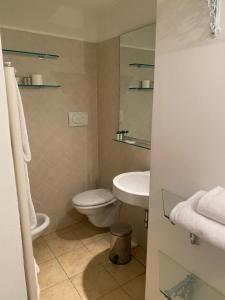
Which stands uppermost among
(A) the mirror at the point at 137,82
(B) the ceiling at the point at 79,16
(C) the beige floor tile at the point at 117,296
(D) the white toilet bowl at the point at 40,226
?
(B) the ceiling at the point at 79,16

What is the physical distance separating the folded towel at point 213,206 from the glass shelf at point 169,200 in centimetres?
23

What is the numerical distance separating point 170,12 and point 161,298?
1.52 meters

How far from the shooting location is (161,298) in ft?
4.33

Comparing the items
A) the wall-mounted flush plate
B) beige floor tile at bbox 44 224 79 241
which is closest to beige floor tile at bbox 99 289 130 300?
beige floor tile at bbox 44 224 79 241

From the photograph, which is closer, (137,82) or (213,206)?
(213,206)

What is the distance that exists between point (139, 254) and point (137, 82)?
1625mm

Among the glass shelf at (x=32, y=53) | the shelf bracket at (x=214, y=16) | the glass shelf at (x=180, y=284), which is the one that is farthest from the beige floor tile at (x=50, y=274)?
the shelf bracket at (x=214, y=16)

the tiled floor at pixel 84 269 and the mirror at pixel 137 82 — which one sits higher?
the mirror at pixel 137 82

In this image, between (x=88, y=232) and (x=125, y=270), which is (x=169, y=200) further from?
(x=88, y=232)

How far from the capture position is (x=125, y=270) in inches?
77.3

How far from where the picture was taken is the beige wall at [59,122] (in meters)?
2.06

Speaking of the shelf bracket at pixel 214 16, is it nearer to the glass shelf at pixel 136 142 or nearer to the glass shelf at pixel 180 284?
the glass shelf at pixel 180 284

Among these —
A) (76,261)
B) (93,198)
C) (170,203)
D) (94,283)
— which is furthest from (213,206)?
(76,261)

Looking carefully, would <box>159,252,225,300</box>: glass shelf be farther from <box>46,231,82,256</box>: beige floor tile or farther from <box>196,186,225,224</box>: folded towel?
<box>46,231,82,256</box>: beige floor tile
